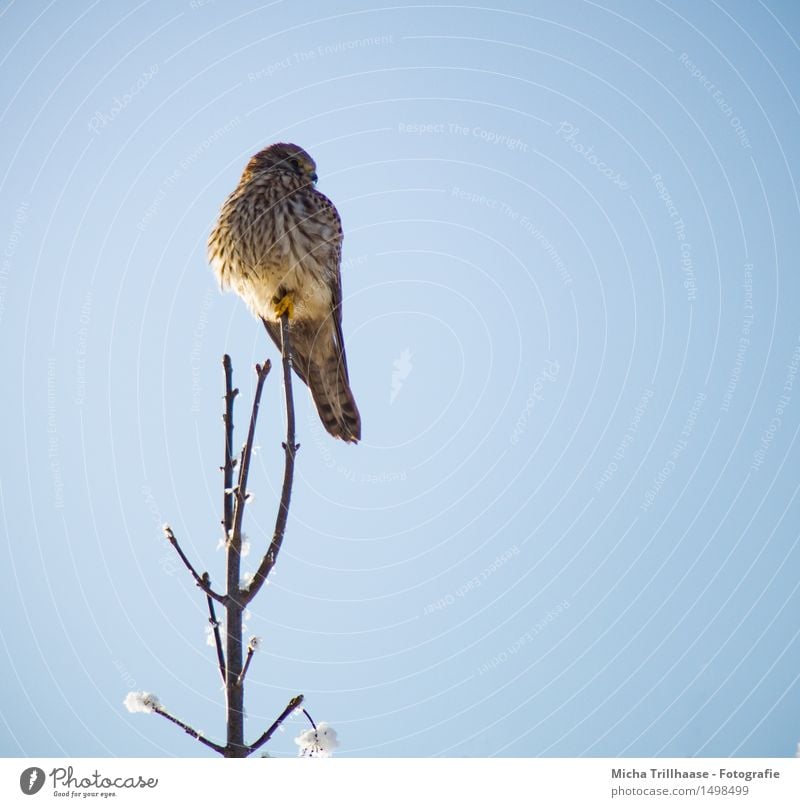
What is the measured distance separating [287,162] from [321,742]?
15.3 feet

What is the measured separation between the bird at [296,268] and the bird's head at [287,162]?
0.8 inches

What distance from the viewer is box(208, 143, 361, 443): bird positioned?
637 centimetres

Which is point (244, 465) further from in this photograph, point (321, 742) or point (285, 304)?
point (285, 304)

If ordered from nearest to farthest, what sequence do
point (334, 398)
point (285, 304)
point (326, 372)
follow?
point (285, 304) → point (334, 398) → point (326, 372)

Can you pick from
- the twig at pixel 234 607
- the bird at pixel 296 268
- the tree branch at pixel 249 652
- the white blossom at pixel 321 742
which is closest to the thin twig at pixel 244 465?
the twig at pixel 234 607

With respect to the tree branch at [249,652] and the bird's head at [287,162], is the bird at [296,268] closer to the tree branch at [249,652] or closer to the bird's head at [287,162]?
the bird's head at [287,162]

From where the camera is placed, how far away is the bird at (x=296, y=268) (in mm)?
6371

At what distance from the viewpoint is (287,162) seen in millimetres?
6984

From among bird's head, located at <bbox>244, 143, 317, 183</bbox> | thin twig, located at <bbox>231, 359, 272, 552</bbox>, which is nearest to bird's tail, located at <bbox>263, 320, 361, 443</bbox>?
bird's head, located at <bbox>244, 143, 317, 183</bbox>

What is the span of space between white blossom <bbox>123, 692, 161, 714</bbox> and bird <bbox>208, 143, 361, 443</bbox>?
314 cm

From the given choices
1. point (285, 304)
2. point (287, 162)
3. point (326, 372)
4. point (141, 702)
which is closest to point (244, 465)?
point (141, 702)

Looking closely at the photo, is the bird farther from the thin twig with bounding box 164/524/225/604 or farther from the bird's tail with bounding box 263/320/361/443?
the thin twig with bounding box 164/524/225/604
